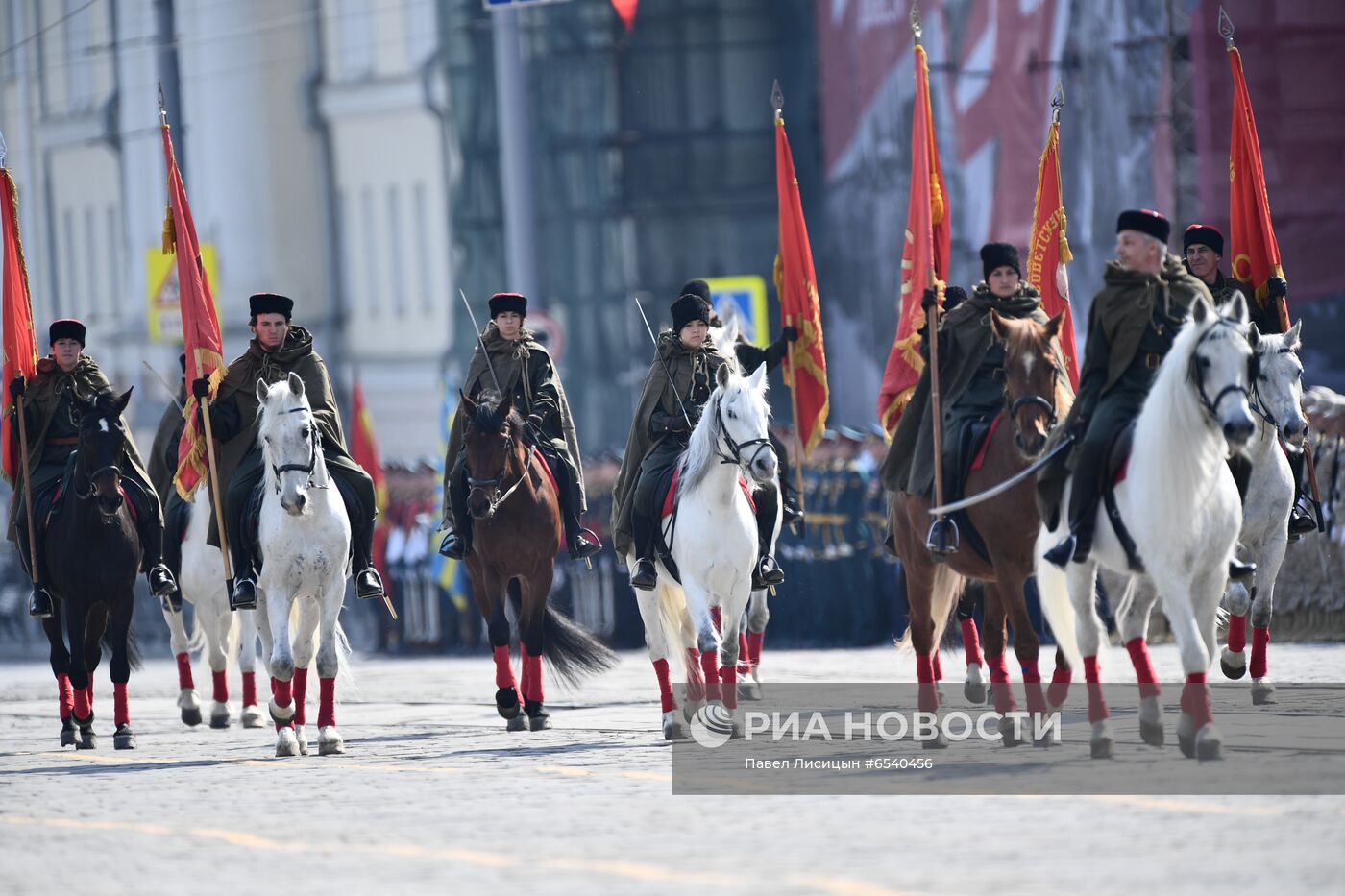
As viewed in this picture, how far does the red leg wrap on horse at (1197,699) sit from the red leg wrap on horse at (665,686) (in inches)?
159

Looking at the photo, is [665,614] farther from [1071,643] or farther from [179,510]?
[179,510]

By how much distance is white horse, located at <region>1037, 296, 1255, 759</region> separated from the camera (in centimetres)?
1113

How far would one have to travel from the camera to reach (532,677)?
16078 millimetres

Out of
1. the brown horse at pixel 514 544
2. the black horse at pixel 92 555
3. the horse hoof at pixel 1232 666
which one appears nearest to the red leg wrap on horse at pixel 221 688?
the black horse at pixel 92 555

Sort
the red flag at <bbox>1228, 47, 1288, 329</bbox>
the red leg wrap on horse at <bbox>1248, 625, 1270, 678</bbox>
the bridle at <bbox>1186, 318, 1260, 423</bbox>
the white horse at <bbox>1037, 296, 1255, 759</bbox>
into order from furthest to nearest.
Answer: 1. the red flag at <bbox>1228, 47, 1288, 329</bbox>
2. the red leg wrap on horse at <bbox>1248, 625, 1270, 678</bbox>
3. the white horse at <bbox>1037, 296, 1255, 759</bbox>
4. the bridle at <bbox>1186, 318, 1260, 423</bbox>

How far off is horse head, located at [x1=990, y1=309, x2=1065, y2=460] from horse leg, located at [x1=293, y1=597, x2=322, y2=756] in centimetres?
458

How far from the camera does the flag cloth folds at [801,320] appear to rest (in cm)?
1800

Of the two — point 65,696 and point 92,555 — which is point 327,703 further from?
point 65,696

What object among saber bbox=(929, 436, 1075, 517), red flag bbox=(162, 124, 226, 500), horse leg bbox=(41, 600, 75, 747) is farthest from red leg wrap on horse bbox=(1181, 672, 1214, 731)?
horse leg bbox=(41, 600, 75, 747)

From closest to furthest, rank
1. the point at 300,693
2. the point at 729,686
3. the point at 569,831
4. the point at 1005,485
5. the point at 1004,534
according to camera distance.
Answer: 1. the point at 569,831
2. the point at 1005,485
3. the point at 1004,534
4. the point at 729,686
5. the point at 300,693

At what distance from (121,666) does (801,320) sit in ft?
18.8

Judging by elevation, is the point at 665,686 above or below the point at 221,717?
above

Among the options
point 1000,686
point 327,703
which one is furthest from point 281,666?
point 1000,686

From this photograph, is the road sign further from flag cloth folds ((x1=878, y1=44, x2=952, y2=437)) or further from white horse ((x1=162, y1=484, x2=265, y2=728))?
flag cloth folds ((x1=878, y1=44, x2=952, y2=437))
